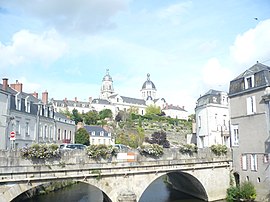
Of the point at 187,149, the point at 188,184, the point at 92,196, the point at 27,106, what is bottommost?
the point at 92,196

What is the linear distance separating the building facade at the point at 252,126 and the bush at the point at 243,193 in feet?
1.61

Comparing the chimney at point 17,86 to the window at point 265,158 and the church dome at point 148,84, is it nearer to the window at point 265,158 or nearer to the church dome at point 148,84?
the window at point 265,158

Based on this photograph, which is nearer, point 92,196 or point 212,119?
point 92,196

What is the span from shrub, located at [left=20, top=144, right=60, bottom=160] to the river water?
8.95m

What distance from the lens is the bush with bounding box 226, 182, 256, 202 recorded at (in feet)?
69.9

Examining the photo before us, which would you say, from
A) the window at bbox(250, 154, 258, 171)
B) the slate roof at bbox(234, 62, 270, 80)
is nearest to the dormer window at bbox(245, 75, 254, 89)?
the slate roof at bbox(234, 62, 270, 80)

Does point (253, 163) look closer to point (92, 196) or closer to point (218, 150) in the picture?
point (218, 150)

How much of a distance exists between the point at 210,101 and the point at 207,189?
1354cm

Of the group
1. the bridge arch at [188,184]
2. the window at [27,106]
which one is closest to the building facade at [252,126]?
the bridge arch at [188,184]

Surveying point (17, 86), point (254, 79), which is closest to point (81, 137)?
point (17, 86)

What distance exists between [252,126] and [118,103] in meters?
98.2

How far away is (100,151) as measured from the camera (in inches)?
717

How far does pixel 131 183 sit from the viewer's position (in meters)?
19.0

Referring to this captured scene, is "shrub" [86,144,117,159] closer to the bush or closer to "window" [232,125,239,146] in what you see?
the bush
